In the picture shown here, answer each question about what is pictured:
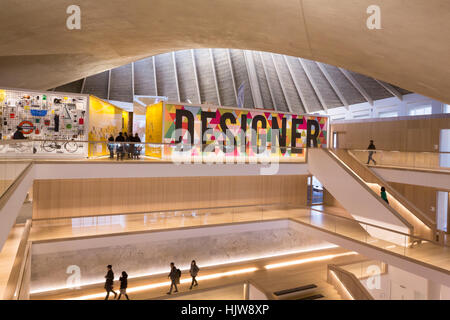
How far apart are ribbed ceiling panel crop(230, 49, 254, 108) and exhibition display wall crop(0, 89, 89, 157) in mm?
12736

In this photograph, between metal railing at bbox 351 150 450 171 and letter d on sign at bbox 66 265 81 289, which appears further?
metal railing at bbox 351 150 450 171

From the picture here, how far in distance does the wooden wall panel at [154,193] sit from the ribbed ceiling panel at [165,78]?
1110cm

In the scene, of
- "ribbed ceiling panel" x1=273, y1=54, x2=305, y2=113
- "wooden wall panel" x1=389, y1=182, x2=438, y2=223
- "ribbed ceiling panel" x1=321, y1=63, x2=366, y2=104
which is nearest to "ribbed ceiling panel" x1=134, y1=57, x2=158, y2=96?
"ribbed ceiling panel" x1=273, y1=54, x2=305, y2=113

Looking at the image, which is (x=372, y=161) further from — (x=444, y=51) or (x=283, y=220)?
(x=444, y=51)

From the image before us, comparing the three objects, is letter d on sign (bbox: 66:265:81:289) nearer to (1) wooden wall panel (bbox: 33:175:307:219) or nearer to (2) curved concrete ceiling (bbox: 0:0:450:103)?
(1) wooden wall panel (bbox: 33:175:307:219)

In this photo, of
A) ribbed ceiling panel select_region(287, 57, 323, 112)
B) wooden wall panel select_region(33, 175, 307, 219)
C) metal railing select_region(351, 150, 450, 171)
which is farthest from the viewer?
ribbed ceiling panel select_region(287, 57, 323, 112)

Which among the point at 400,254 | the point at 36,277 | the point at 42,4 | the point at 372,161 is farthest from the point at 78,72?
the point at 400,254

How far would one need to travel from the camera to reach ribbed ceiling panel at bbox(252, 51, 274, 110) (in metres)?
22.2

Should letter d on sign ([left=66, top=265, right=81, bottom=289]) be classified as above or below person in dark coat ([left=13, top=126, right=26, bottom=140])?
below

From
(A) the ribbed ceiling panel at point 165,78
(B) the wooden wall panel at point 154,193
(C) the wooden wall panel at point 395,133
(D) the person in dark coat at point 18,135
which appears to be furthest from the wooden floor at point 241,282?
(A) the ribbed ceiling panel at point 165,78

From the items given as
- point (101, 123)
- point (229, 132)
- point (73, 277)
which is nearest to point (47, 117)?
point (101, 123)

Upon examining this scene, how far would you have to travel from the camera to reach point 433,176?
10828 millimetres

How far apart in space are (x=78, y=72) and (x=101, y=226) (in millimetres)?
8156

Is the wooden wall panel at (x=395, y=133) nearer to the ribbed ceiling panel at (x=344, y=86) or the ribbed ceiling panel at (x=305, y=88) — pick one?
the ribbed ceiling panel at (x=344, y=86)
